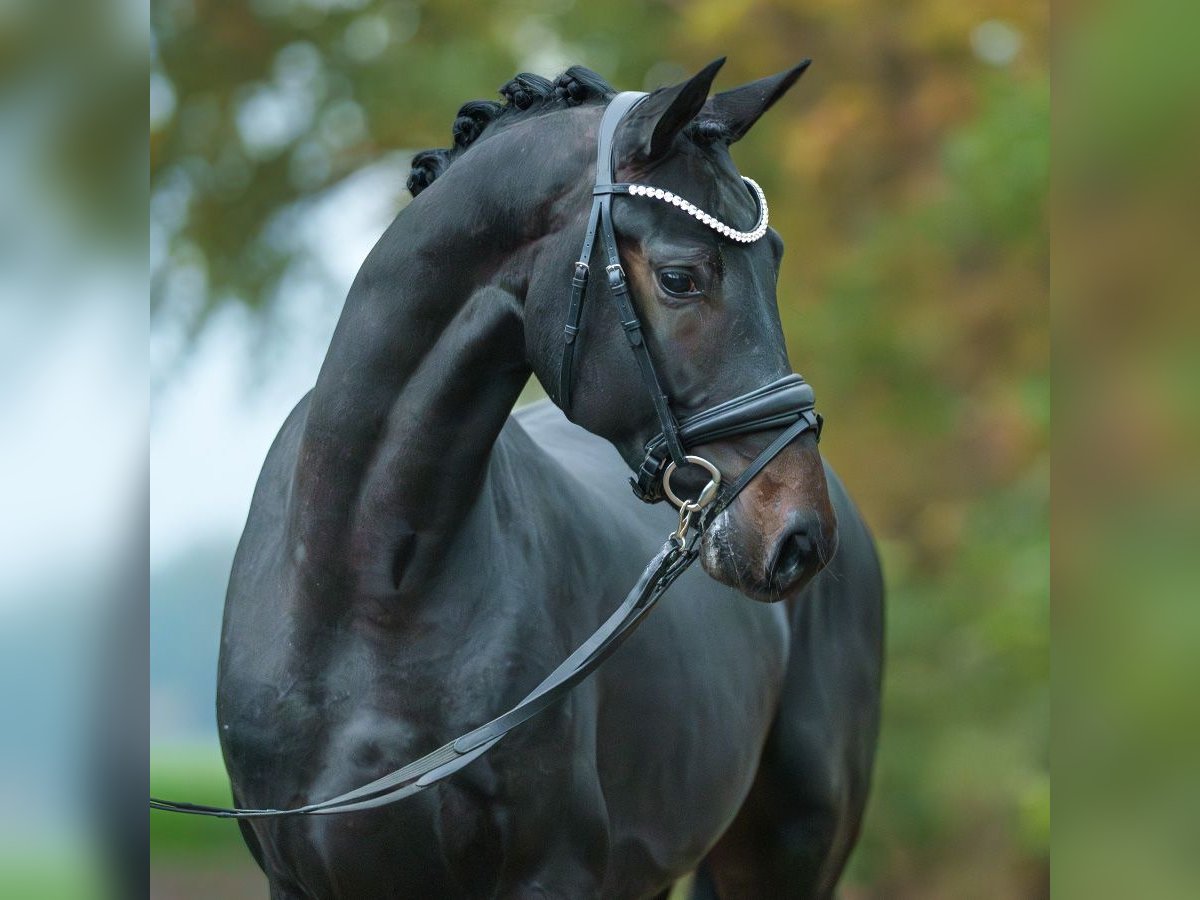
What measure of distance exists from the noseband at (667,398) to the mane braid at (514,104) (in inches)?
7.3

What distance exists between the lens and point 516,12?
7.55 metres

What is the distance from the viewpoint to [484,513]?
8.47 feet

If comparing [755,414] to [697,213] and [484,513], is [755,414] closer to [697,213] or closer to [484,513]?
[697,213]

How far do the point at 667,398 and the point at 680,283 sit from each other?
0.18 meters

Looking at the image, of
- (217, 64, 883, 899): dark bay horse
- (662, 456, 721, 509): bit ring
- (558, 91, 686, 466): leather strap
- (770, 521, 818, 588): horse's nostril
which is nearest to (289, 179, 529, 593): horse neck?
(217, 64, 883, 899): dark bay horse

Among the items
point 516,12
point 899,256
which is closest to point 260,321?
point 516,12

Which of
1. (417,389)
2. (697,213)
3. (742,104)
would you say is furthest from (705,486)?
(742,104)

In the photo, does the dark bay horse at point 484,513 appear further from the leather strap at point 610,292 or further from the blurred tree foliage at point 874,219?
the blurred tree foliage at point 874,219

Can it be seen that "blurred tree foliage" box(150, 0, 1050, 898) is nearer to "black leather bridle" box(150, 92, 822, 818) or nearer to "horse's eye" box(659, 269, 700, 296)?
"black leather bridle" box(150, 92, 822, 818)

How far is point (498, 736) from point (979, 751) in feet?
17.6

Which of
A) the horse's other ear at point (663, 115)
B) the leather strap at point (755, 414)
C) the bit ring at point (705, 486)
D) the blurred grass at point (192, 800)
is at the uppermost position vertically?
the horse's other ear at point (663, 115)

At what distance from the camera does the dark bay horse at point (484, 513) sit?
226cm

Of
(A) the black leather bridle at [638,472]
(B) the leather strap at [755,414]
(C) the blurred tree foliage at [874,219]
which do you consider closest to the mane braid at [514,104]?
(A) the black leather bridle at [638,472]

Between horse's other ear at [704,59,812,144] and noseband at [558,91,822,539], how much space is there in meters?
0.16
